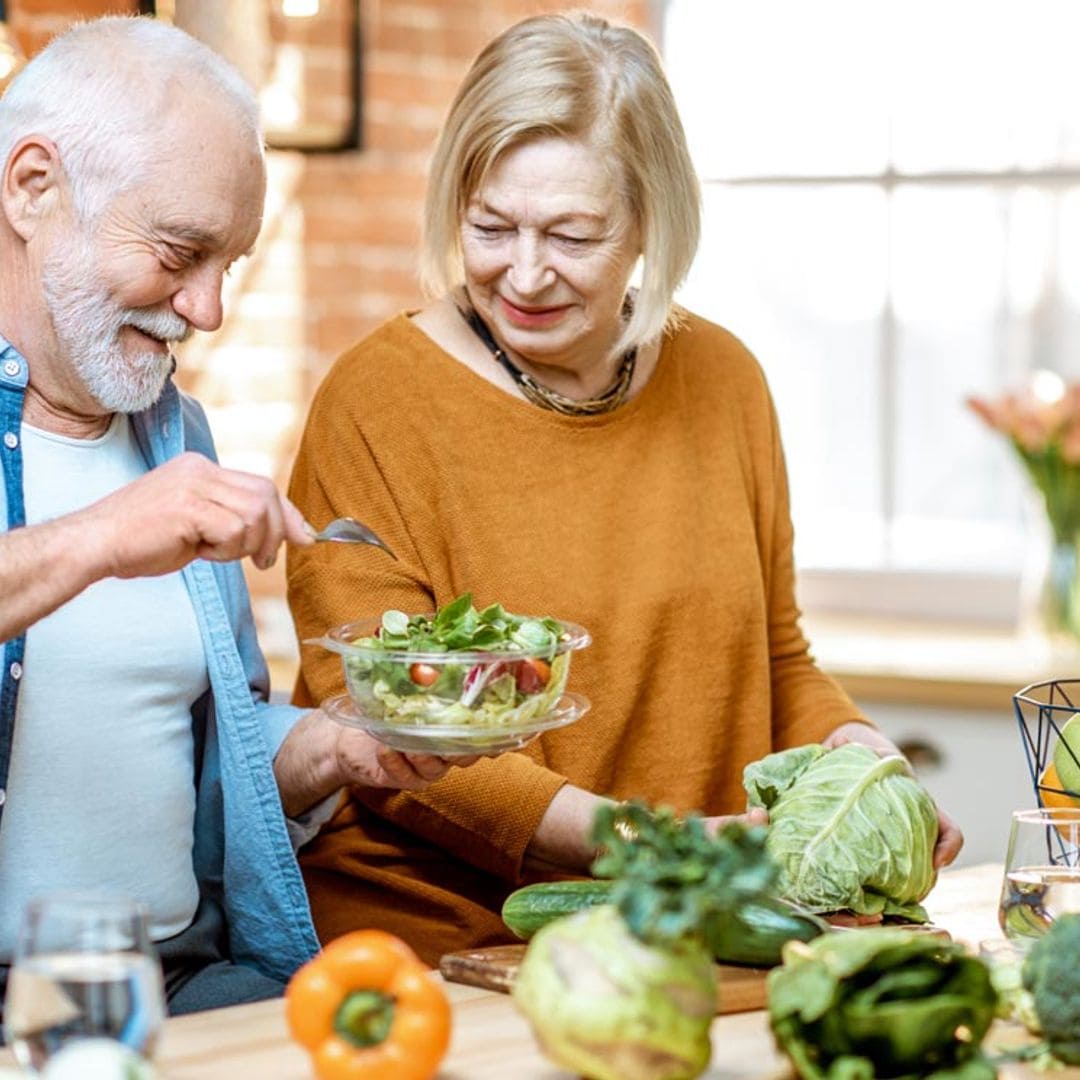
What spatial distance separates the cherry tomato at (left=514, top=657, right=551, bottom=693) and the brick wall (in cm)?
225

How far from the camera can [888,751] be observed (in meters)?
2.31

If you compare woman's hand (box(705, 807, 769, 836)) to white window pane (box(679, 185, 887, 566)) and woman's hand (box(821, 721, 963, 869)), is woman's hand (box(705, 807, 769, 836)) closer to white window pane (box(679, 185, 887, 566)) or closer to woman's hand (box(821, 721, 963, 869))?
woman's hand (box(821, 721, 963, 869))

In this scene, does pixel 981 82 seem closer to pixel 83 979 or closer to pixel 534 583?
pixel 534 583

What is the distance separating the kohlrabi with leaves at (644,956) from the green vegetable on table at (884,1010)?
7cm

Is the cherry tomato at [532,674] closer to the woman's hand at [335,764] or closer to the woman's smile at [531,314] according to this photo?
the woman's hand at [335,764]

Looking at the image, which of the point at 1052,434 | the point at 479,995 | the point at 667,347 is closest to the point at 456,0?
the point at 1052,434

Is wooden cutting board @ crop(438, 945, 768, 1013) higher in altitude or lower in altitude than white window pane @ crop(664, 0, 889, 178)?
lower

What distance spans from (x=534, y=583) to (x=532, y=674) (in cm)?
52

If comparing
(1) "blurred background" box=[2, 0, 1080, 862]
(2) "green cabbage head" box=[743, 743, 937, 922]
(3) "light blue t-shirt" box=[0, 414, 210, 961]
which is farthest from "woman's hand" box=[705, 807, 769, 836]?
(1) "blurred background" box=[2, 0, 1080, 862]

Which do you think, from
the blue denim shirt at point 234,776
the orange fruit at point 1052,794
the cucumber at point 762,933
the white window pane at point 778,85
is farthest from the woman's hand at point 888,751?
the white window pane at point 778,85

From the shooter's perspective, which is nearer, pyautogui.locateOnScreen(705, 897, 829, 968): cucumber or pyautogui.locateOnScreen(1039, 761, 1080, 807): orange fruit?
pyautogui.locateOnScreen(705, 897, 829, 968): cucumber

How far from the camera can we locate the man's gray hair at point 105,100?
6.47 feet

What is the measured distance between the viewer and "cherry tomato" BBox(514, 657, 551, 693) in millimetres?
1826

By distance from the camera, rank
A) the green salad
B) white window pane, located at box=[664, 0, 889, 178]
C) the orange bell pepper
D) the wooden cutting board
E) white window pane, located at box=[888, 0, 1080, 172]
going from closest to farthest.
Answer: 1. the orange bell pepper
2. the wooden cutting board
3. the green salad
4. white window pane, located at box=[888, 0, 1080, 172]
5. white window pane, located at box=[664, 0, 889, 178]
